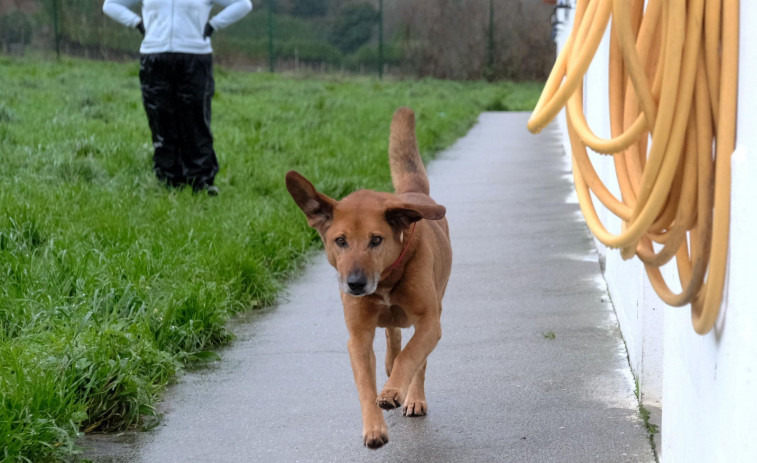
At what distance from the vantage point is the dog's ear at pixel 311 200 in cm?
389

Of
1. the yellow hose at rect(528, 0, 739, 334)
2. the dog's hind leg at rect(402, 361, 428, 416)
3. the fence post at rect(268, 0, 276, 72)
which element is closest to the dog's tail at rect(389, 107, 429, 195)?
the dog's hind leg at rect(402, 361, 428, 416)

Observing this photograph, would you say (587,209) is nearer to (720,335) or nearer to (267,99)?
(720,335)

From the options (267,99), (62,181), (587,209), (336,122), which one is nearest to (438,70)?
(267,99)

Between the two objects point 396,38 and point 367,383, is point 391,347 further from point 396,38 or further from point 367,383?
point 396,38

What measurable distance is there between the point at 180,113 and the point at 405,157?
13.7 ft

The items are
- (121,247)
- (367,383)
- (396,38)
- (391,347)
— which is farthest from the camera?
(396,38)

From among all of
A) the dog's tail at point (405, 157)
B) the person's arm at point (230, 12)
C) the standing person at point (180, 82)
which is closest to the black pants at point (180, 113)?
the standing person at point (180, 82)

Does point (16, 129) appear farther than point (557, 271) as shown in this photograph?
Yes

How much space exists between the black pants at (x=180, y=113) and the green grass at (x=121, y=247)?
0.31 metres

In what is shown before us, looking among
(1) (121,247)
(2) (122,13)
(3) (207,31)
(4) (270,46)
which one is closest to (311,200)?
(1) (121,247)

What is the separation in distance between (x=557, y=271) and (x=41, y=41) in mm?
22580

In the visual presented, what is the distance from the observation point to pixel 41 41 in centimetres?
2636

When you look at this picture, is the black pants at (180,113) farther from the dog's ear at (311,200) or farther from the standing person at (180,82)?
the dog's ear at (311,200)

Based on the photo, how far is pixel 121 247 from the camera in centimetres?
631
